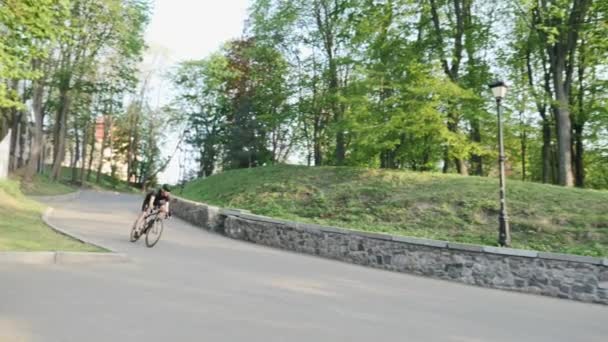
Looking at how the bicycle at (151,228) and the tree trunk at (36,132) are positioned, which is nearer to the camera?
the bicycle at (151,228)

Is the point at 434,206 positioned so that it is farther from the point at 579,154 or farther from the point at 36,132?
the point at 36,132

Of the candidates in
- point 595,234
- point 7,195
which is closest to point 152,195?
point 7,195

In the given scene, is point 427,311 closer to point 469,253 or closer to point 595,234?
point 469,253

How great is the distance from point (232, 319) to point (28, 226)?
8.67 metres

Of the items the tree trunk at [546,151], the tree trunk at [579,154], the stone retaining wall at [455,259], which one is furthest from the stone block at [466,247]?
the tree trunk at [546,151]

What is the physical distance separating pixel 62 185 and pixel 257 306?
3394 centimetres

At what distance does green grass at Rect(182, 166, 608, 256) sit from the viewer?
10.6 metres

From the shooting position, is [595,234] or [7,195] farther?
[7,195]

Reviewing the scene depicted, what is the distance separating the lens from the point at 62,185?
34.2 m

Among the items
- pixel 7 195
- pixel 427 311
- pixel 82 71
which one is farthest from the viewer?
pixel 82 71

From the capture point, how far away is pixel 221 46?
4203cm

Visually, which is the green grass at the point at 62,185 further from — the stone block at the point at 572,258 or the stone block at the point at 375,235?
the stone block at the point at 572,258

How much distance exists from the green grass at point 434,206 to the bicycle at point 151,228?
471cm

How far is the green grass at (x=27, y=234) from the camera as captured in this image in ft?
27.0
